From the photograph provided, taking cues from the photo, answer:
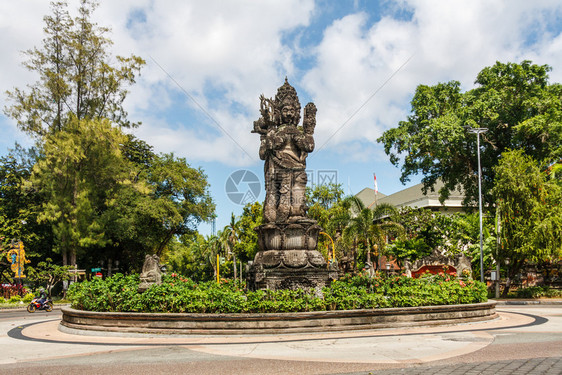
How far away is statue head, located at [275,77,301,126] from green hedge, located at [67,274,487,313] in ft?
19.0

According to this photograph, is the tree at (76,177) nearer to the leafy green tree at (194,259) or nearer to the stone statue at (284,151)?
the stone statue at (284,151)

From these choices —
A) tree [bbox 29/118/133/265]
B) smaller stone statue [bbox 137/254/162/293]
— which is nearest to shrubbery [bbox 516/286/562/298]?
smaller stone statue [bbox 137/254/162/293]

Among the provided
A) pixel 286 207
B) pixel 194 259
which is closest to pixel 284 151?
pixel 286 207

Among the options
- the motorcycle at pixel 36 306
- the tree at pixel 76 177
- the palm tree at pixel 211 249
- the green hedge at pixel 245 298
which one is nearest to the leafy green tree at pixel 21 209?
the tree at pixel 76 177

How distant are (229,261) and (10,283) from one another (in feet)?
101

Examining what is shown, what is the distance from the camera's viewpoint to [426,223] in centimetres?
4222

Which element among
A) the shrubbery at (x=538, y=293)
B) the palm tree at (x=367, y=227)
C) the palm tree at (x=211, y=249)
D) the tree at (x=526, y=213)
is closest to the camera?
the tree at (x=526, y=213)

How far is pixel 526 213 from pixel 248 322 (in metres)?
22.9

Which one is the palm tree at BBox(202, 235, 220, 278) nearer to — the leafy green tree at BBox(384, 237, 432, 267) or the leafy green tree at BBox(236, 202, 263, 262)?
the leafy green tree at BBox(236, 202, 263, 262)

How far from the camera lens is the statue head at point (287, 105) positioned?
16141 millimetres

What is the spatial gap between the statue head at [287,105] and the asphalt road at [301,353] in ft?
25.2

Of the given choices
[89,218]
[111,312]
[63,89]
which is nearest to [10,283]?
[89,218]

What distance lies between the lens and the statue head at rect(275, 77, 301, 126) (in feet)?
53.0

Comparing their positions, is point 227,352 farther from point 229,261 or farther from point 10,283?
point 229,261
